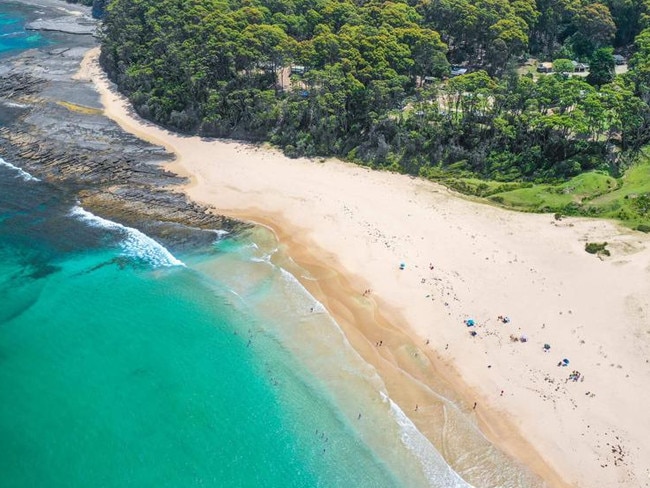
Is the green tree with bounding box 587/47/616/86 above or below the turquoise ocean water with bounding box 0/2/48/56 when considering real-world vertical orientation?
above

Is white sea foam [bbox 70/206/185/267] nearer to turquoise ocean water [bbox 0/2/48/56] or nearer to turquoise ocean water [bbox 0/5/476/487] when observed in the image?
turquoise ocean water [bbox 0/5/476/487]

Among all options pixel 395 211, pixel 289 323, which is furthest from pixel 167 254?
pixel 395 211

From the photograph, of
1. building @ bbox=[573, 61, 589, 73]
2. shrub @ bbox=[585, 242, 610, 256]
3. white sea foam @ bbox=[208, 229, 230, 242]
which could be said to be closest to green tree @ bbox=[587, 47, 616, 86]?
building @ bbox=[573, 61, 589, 73]

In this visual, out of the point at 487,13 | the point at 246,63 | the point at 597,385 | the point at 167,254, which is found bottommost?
the point at 167,254

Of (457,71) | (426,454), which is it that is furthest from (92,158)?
(426,454)

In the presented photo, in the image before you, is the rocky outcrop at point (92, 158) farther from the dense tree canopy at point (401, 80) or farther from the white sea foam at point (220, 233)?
the dense tree canopy at point (401, 80)

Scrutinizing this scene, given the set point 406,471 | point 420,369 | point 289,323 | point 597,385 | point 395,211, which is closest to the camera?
point 406,471

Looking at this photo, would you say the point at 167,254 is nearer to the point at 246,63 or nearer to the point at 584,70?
the point at 246,63
